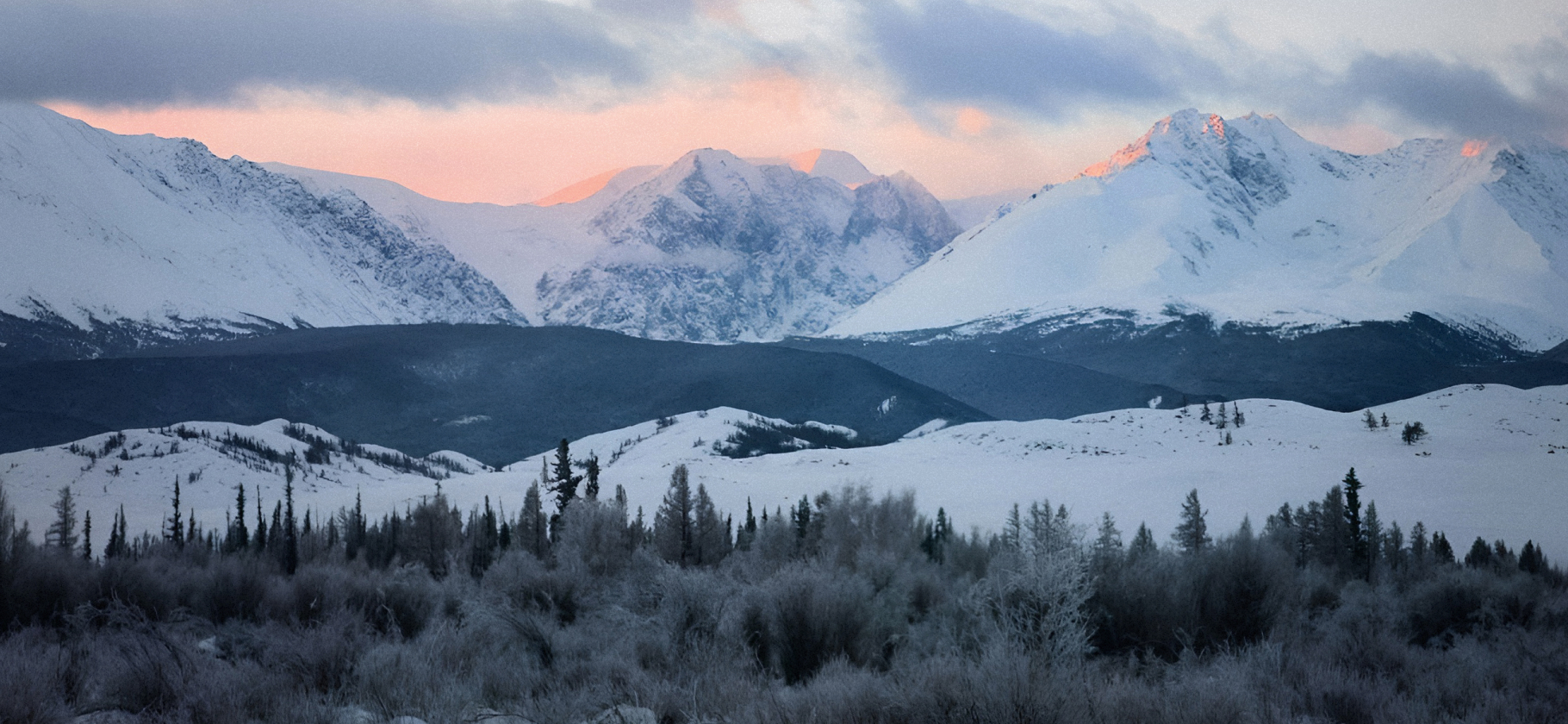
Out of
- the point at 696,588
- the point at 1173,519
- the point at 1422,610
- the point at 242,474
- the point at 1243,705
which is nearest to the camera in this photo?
the point at 1243,705

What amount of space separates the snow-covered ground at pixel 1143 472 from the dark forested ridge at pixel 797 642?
45.6 meters

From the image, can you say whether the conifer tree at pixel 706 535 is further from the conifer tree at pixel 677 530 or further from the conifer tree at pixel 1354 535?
the conifer tree at pixel 1354 535

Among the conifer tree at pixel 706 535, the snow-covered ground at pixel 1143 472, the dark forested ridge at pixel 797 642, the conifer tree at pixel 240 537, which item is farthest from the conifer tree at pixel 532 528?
the dark forested ridge at pixel 797 642

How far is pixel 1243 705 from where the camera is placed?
1027 cm

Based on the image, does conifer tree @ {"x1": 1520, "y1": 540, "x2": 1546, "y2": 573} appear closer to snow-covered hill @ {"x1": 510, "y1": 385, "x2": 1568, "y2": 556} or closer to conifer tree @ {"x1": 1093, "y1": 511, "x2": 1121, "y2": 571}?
snow-covered hill @ {"x1": 510, "y1": 385, "x2": 1568, "y2": 556}

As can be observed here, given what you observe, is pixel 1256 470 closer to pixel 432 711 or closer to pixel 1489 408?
pixel 1489 408

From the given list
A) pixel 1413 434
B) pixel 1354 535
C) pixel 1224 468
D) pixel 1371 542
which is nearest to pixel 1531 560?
pixel 1371 542

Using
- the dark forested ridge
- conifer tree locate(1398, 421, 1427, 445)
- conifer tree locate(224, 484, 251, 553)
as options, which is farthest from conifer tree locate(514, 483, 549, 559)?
conifer tree locate(1398, 421, 1427, 445)

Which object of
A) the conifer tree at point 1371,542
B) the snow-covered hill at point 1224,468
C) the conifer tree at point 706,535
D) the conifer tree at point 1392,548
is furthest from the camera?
the snow-covered hill at point 1224,468

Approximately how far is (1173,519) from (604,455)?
5081 inches

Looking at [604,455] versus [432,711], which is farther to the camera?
[604,455]

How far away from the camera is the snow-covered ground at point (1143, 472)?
256ft

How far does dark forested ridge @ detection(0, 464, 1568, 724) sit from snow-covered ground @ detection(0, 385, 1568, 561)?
45648mm

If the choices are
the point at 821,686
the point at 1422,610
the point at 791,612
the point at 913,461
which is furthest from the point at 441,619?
the point at 913,461
